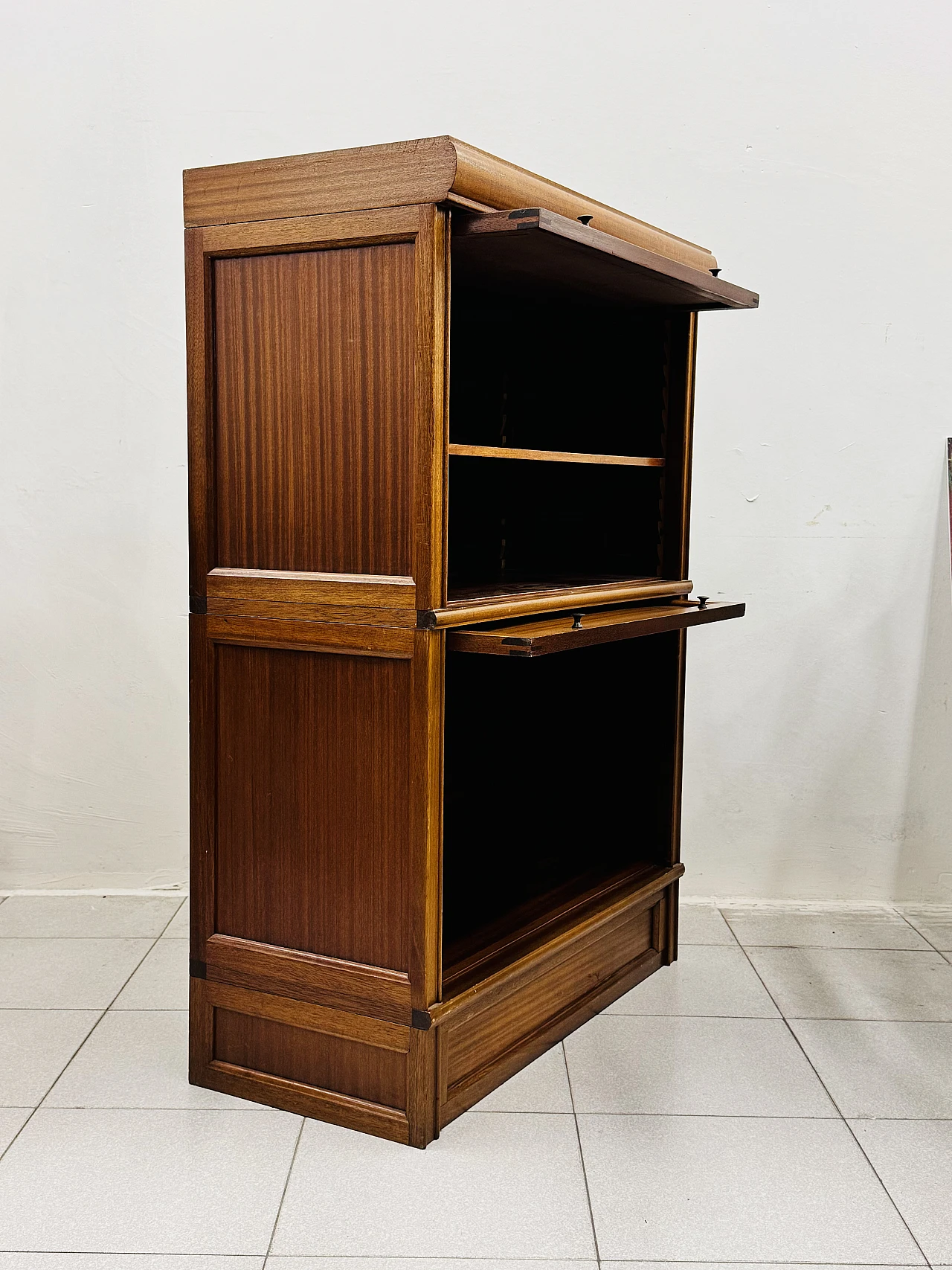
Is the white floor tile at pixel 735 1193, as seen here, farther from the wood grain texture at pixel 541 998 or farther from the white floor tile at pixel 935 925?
the white floor tile at pixel 935 925

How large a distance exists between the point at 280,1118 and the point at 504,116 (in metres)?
2.84

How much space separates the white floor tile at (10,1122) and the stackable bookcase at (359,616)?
1.16 ft

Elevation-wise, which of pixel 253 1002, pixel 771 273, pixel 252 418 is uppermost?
pixel 771 273

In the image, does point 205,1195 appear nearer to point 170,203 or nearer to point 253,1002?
point 253,1002

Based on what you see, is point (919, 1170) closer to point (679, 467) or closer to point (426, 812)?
point (426, 812)

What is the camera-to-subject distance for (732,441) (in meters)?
3.85

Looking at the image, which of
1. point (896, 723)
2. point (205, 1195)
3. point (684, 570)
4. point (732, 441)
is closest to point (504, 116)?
point (732, 441)

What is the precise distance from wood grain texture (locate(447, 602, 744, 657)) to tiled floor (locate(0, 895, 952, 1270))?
100cm

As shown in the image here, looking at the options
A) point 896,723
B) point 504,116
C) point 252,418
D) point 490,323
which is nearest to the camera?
point 252,418

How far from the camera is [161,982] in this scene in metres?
3.27

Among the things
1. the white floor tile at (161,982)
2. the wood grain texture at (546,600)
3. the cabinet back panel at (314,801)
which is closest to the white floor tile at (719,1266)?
the cabinet back panel at (314,801)

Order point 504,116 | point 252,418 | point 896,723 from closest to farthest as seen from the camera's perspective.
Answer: point 252,418 < point 504,116 < point 896,723

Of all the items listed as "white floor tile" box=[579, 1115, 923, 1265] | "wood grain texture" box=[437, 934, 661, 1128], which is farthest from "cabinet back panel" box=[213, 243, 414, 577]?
"white floor tile" box=[579, 1115, 923, 1265]

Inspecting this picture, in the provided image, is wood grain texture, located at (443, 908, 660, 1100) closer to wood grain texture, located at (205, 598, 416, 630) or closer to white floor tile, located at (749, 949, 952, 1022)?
white floor tile, located at (749, 949, 952, 1022)
